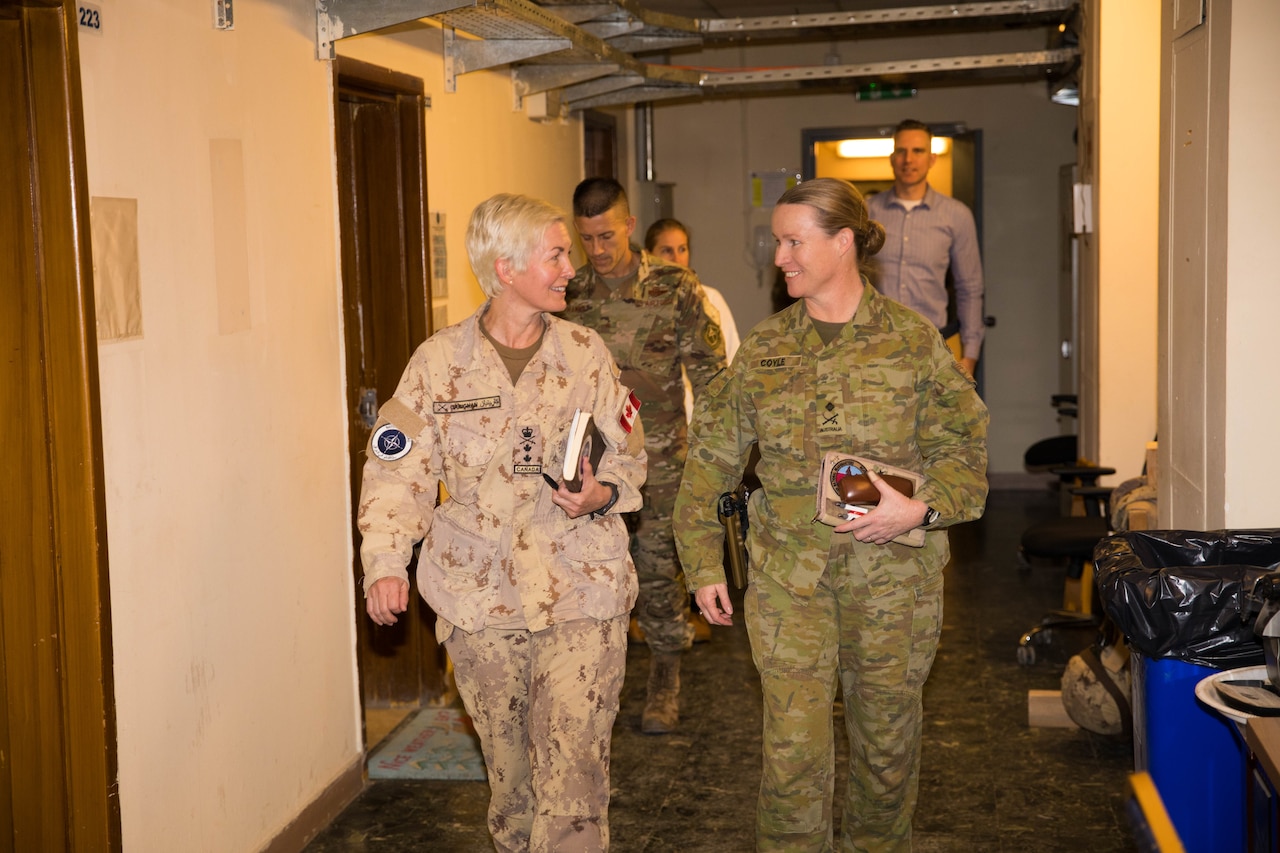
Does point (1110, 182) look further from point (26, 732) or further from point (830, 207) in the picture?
point (26, 732)

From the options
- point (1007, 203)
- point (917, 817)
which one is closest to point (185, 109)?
point (917, 817)

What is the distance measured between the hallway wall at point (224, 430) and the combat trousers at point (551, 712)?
0.66m

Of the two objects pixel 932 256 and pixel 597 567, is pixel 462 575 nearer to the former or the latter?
pixel 597 567

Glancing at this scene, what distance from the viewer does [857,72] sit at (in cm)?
603

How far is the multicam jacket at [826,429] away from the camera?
8.96 ft

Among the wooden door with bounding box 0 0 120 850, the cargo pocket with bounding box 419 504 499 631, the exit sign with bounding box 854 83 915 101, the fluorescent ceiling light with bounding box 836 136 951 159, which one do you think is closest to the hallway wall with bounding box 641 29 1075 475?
the exit sign with bounding box 854 83 915 101

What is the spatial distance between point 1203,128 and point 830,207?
1021 mm

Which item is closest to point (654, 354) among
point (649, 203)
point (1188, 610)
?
point (1188, 610)

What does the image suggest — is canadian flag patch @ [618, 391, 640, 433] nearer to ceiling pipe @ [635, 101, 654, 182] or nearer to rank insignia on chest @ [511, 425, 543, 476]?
rank insignia on chest @ [511, 425, 543, 476]

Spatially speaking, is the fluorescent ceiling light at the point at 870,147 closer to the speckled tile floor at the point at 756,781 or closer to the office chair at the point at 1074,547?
the office chair at the point at 1074,547

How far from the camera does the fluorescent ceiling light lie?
9687mm

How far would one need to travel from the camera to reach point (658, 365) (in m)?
4.46

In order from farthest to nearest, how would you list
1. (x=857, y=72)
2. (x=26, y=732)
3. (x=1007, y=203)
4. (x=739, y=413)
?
1. (x=1007, y=203)
2. (x=857, y=72)
3. (x=739, y=413)
4. (x=26, y=732)

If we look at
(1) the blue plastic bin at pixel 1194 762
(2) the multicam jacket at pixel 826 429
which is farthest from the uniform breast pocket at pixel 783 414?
(1) the blue plastic bin at pixel 1194 762
